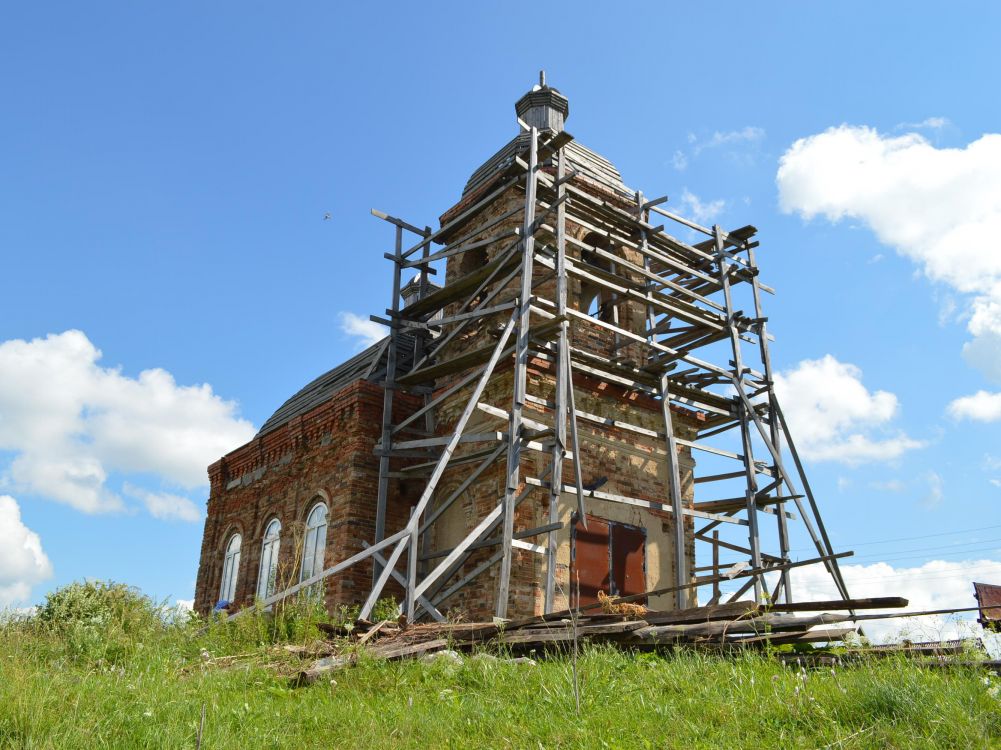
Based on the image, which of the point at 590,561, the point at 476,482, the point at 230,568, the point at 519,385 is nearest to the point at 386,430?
the point at 476,482

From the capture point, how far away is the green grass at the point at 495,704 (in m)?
4.62

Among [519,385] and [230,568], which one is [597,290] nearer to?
[519,385]

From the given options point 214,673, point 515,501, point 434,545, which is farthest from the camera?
point 434,545

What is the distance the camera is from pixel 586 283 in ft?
50.4

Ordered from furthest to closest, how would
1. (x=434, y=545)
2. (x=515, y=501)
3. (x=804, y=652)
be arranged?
(x=434, y=545) → (x=515, y=501) → (x=804, y=652)

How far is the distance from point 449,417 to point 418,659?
22.2ft

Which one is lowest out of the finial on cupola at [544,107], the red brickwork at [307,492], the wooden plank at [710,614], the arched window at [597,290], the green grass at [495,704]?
the green grass at [495,704]

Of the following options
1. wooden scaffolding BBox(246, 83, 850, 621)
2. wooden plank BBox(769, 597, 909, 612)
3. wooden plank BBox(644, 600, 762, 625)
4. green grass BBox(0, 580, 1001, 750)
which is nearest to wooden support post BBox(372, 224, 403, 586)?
wooden scaffolding BBox(246, 83, 850, 621)

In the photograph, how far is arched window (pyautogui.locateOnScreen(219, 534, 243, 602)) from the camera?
1639 cm

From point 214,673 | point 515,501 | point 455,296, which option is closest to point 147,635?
point 214,673

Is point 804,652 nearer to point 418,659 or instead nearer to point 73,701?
point 418,659

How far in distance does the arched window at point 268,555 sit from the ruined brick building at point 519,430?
58mm

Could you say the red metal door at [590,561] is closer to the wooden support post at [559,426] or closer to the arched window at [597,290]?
the wooden support post at [559,426]

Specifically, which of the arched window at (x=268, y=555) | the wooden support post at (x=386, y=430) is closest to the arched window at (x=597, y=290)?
the wooden support post at (x=386, y=430)
